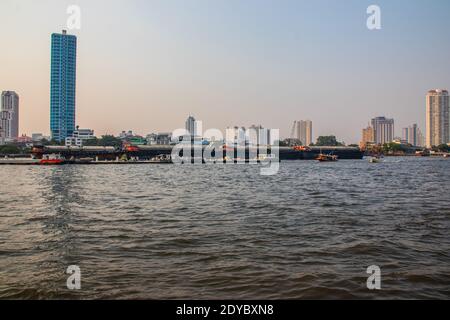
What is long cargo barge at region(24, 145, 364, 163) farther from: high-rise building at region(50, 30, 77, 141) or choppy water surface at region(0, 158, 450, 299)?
choppy water surface at region(0, 158, 450, 299)

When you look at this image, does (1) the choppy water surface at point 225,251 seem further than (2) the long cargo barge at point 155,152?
No

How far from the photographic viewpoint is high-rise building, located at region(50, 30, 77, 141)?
578ft

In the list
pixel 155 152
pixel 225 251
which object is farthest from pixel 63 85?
pixel 225 251

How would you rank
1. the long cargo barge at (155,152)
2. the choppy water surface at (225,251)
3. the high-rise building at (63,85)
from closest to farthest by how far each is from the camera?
the choppy water surface at (225,251)
the long cargo barge at (155,152)
the high-rise building at (63,85)

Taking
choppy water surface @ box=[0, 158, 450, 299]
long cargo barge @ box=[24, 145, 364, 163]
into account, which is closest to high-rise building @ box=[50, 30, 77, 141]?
long cargo barge @ box=[24, 145, 364, 163]

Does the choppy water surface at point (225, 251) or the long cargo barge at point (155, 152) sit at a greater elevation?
the long cargo barge at point (155, 152)

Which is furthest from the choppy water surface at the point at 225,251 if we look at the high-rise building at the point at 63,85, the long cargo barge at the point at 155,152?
the high-rise building at the point at 63,85

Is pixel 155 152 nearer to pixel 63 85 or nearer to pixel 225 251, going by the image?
pixel 63 85

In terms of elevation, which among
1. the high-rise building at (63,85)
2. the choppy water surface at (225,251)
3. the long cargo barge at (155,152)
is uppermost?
the high-rise building at (63,85)

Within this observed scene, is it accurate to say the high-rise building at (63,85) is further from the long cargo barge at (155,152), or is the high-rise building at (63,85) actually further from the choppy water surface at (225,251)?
the choppy water surface at (225,251)

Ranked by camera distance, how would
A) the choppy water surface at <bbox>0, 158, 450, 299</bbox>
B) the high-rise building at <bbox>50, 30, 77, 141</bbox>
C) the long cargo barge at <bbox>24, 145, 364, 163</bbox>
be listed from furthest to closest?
the high-rise building at <bbox>50, 30, 77, 141</bbox> < the long cargo barge at <bbox>24, 145, 364, 163</bbox> < the choppy water surface at <bbox>0, 158, 450, 299</bbox>

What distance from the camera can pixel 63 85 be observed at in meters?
177

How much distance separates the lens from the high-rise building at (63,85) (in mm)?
176125
